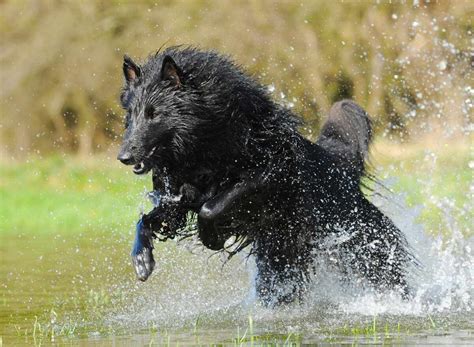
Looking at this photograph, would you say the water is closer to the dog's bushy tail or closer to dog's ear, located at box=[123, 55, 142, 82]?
the dog's bushy tail

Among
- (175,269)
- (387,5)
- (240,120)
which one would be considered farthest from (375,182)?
(387,5)

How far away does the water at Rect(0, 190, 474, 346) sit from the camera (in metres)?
5.49

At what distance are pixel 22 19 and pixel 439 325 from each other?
18664 millimetres

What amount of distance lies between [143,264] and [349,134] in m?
2.01

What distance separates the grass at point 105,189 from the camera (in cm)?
1326

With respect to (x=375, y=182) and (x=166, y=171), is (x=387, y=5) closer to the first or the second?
(x=375, y=182)

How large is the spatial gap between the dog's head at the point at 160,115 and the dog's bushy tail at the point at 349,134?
1464 millimetres

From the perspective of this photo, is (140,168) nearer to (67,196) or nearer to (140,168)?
(140,168)

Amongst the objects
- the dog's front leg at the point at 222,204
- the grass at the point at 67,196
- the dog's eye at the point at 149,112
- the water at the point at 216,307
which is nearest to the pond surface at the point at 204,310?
the water at the point at 216,307

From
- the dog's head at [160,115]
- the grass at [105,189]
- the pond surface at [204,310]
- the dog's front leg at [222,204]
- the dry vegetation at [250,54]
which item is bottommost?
the pond surface at [204,310]

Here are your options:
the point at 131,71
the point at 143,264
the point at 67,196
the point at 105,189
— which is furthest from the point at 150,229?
the point at 105,189

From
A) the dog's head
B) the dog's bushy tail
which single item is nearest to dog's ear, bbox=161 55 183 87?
the dog's head

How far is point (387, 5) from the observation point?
20.1 meters

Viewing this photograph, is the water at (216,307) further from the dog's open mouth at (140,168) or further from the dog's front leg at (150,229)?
the dog's open mouth at (140,168)
